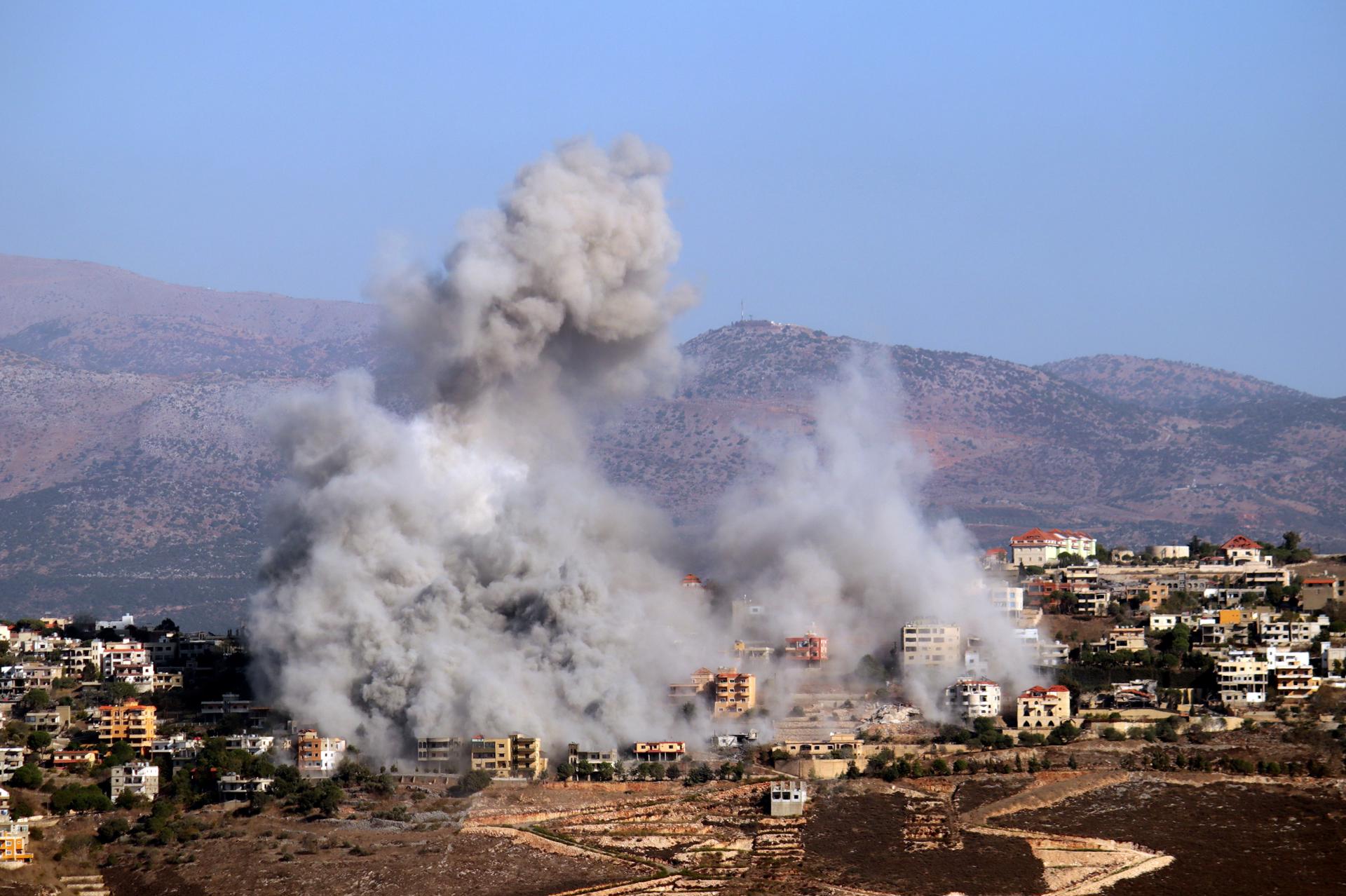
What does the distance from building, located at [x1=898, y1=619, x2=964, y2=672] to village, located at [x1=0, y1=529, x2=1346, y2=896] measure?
7cm

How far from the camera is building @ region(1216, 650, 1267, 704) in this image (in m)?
60.8

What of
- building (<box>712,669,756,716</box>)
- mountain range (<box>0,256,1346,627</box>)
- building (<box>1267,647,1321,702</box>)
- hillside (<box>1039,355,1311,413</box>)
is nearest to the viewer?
building (<box>712,669,756,716</box>)

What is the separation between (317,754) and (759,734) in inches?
417

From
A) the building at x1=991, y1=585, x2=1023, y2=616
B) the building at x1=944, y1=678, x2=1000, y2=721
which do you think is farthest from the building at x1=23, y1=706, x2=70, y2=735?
the building at x1=991, y1=585, x2=1023, y2=616

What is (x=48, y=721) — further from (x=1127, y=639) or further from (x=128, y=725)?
(x=1127, y=639)

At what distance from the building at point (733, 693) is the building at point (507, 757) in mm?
6160

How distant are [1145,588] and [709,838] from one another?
27.5 m

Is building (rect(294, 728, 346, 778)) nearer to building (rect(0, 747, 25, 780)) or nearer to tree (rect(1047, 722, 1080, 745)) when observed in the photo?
building (rect(0, 747, 25, 780))

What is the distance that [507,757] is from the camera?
184ft

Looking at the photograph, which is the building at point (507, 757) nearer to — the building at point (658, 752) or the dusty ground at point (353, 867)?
the building at point (658, 752)

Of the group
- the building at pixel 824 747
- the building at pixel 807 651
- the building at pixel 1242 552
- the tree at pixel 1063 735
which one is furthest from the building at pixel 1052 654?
the building at pixel 1242 552

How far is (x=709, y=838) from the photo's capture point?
51000 mm

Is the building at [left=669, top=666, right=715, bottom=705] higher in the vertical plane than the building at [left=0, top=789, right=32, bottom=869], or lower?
higher

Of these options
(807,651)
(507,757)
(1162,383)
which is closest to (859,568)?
(807,651)
